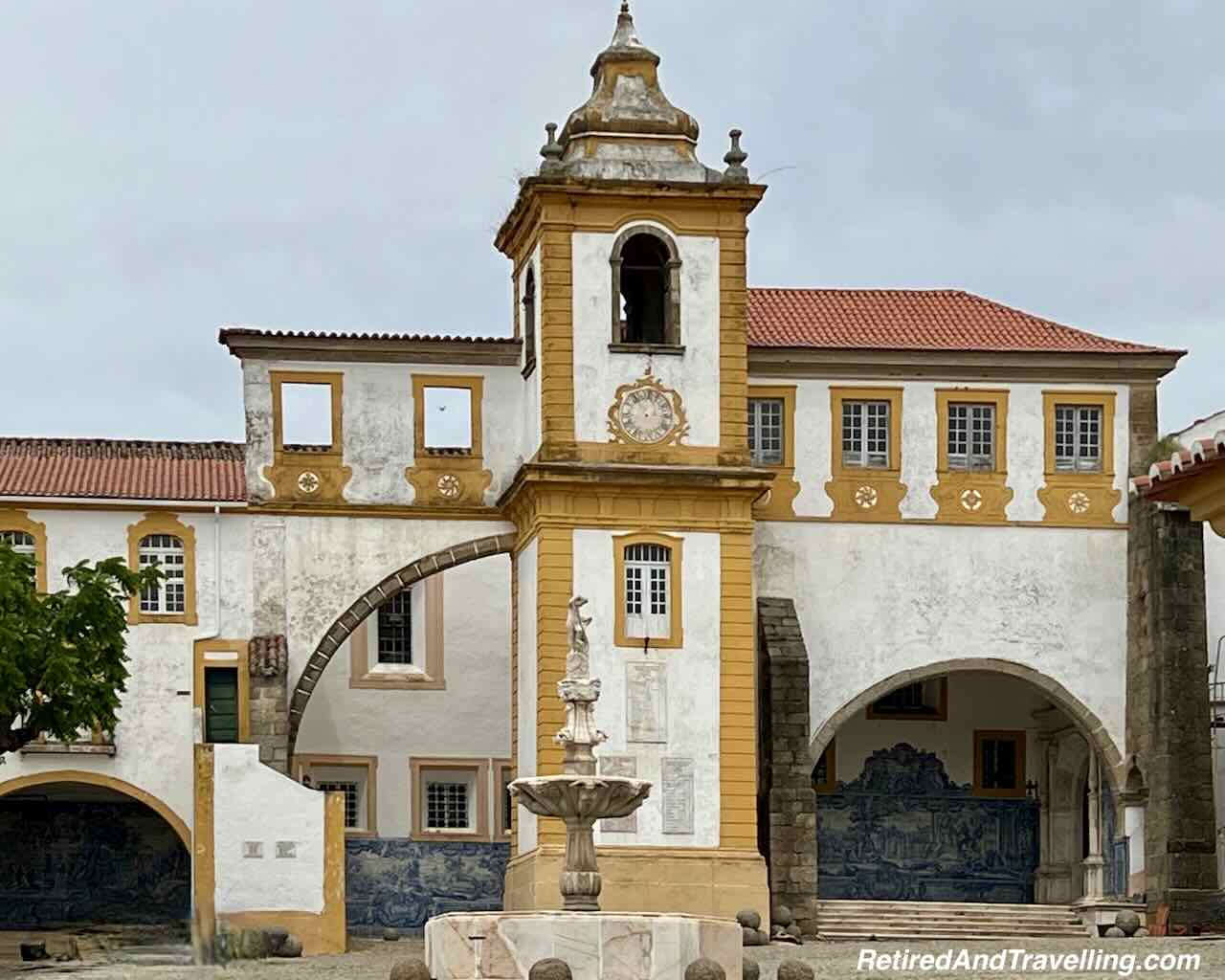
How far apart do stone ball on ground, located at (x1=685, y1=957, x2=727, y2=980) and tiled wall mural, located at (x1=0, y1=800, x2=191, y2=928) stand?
65.7 feet

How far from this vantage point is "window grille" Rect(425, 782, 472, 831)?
51.5 m

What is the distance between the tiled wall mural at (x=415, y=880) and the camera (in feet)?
164

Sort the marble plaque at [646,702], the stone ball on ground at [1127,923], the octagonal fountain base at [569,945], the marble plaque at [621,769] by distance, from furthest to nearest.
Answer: the marble plaque at [646,702], the marble plaque at [621,769], the stone ball on ground at [1127,923], the octagonal fountain base at [569,945]

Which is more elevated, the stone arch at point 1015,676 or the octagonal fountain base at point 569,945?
the stone arch at point 1015,676

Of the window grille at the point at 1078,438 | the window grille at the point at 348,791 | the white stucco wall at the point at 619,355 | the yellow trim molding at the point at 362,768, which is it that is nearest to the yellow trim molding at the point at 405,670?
the yellow trim molding at the point at 362,768

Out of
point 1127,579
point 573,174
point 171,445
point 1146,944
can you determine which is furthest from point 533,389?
point 1146,944

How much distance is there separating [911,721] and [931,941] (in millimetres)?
8202

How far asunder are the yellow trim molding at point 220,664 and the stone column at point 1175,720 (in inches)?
511

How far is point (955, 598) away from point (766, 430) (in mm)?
3749

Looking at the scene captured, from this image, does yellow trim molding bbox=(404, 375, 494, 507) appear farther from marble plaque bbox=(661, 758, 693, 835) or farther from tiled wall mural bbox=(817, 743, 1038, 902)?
tiled wall mural bbox=(817, 743, 1038, 902)

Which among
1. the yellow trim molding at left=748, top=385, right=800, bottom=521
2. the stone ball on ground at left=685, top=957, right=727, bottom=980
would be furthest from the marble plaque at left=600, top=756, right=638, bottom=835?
the stone ball on ground at left=685, top=957, right=727, bottom=980

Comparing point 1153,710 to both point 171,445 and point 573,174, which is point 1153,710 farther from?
point 171,445

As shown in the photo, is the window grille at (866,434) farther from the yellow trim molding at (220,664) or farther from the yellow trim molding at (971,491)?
the yellow trim molding at (220,664)

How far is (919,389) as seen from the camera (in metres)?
48.7
